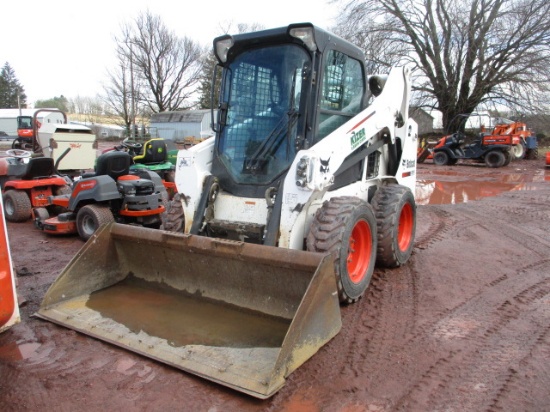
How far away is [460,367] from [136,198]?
4711mm

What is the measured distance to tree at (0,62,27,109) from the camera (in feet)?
224

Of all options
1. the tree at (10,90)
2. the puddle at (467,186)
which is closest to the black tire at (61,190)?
the puddle at (467,186)

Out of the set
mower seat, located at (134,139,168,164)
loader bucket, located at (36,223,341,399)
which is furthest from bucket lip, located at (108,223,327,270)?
mower seat, located at (134,139,168,164)

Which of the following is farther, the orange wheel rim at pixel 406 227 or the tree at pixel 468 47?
the tree at pixel 468 47

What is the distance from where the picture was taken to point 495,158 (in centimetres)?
1878

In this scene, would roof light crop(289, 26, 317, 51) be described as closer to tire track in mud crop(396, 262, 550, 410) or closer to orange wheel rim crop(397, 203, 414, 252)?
orange wheel rim crop(397, 203, 414, 252)

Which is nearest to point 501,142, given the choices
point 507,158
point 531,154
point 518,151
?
point 507,158

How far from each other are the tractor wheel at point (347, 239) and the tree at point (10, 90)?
246 ft

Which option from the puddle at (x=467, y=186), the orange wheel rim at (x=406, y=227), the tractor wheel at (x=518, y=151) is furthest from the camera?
the tractor wheel at (x=518, y=151)

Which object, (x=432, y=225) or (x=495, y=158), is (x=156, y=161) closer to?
(x=432, y=225)

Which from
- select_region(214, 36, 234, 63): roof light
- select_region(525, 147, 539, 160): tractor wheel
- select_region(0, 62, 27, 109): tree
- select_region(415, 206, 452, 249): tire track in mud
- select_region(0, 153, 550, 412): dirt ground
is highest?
select_region(0, 62, 27, 109): tree

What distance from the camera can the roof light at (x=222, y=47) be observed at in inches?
170

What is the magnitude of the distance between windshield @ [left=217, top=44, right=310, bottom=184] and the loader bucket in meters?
0.97

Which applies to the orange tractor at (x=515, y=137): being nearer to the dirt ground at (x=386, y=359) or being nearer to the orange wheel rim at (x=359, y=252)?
the dirt ground at (x=386, y=359)
